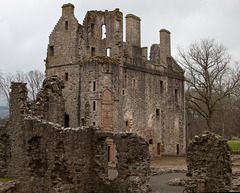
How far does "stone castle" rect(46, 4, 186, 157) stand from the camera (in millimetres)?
26984

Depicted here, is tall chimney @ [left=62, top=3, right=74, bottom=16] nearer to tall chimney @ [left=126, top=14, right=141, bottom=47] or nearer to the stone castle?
the stone castle

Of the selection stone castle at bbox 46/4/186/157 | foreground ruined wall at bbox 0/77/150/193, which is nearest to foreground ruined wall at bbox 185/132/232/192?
foreground ruined wall at bbox 0/77/150/193

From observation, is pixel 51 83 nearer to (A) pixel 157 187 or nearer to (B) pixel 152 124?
(A) pixel 157 187

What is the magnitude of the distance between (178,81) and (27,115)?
68.8 feet

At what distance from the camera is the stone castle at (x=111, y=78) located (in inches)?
1062

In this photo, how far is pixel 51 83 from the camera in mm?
19641

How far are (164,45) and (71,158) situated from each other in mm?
21948

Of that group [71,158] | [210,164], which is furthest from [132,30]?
[210,164]

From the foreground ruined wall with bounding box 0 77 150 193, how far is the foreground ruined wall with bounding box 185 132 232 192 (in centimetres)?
237

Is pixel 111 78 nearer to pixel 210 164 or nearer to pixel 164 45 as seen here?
pixel 164 45

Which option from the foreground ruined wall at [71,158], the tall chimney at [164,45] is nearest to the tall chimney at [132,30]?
the tall chimney at [164,45]

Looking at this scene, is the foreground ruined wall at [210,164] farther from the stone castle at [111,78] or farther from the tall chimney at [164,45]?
the tall chimney at [164,45]

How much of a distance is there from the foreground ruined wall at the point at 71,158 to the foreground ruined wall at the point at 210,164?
2.37 metres

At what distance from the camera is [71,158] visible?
597 inches
